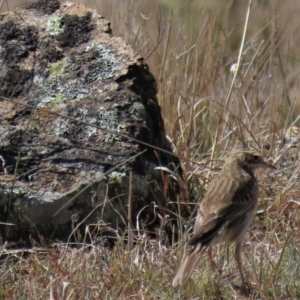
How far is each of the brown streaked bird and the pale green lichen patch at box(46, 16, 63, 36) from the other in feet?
4.40

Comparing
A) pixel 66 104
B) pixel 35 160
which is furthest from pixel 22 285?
pixel 66 104

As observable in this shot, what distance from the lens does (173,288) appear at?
4215 millimetres

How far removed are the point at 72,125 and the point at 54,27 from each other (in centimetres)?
76

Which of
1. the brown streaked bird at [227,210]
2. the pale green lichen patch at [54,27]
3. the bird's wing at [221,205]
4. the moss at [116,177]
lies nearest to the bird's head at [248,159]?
the brown streaked bird at [227,210]

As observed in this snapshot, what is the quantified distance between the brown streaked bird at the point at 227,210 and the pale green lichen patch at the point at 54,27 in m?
1.34

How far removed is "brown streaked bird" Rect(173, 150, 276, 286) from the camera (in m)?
4.36

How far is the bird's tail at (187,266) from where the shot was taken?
4.18 m

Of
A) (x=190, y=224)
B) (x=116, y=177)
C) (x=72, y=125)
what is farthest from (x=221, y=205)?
(x=72, y=125)

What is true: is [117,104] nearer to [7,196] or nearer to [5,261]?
[7,196]

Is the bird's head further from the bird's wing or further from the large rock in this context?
the large rock

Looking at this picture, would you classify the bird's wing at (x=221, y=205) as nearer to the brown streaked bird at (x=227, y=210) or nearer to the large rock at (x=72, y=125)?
the brown streaked bird at (x=227, y=210)

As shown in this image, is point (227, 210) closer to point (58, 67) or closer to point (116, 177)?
point (116, 177)

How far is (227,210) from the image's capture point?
15.2 feet

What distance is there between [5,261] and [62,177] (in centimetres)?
61
